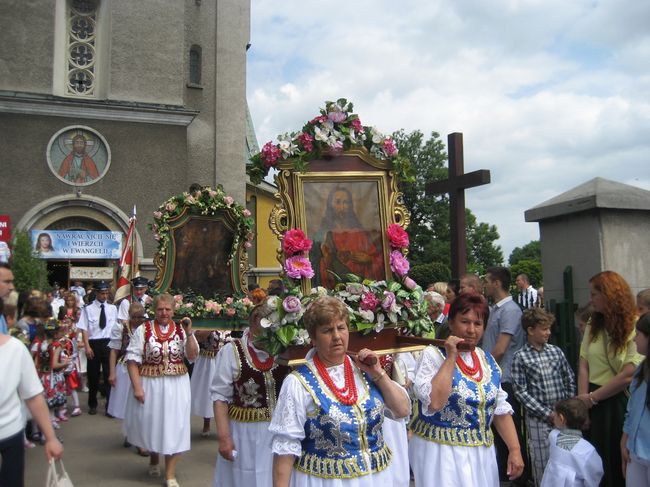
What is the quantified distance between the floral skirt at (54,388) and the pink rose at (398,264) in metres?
6.16

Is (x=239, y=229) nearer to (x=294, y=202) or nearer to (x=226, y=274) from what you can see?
(x=226, y=274)

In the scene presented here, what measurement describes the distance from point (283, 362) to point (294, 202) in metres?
1.46

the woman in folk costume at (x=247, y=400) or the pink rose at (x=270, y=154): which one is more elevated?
the pink rose at (x=270, y=154)

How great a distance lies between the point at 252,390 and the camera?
5.13 metres

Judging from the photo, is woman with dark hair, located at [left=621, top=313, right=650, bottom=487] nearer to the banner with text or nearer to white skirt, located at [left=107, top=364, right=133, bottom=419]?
white skirt, located at [left=107, top=364, right=133, bottom=419]

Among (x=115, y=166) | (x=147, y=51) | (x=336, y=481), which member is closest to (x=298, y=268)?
(x=336, y=481)

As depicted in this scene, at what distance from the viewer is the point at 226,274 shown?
11805 mm

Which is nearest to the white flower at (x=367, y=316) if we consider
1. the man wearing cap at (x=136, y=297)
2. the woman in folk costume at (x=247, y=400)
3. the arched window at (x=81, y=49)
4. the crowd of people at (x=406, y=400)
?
the crowd of people at (x=406, y=400)

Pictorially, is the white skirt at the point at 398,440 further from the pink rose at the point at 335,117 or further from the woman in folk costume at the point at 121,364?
the woman in folk costume at the point at 121,364

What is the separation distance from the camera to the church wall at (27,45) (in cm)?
2105

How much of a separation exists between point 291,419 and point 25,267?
16.7 metres

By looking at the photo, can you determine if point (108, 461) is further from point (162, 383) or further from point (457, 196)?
point (457, 196)

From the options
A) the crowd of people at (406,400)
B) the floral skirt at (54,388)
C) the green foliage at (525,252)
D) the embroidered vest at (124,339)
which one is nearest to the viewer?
the crowd of people at (406,400)

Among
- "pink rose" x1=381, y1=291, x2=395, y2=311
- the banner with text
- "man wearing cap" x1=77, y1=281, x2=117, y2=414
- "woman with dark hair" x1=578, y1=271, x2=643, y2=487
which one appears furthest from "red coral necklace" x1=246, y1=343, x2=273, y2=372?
the banner with text
